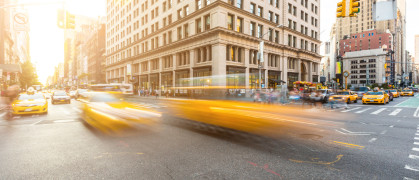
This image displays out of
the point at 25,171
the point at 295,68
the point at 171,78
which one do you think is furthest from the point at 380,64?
the point at 25,171

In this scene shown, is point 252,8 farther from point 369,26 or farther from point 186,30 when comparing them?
point 369,26

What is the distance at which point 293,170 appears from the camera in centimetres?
430

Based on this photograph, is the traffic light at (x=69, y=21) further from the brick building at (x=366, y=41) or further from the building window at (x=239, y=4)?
the brick building at (x=366, y=41)

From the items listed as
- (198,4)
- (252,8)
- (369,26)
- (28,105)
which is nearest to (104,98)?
(28,105)

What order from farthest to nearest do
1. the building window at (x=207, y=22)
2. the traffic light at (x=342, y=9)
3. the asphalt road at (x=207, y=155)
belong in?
the building window at (x=207, y=22)
the traffic light at (x=342, y=9)
the asphalt road at (x=207, y=155)

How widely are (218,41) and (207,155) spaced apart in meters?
25.9

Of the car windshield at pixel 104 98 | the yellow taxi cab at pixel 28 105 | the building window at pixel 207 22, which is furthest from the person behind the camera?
the building window at pixel 207 22

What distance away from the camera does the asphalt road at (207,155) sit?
165 inches

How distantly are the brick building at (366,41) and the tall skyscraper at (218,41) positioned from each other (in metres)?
107

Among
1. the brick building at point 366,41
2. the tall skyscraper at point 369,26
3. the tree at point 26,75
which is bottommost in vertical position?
the tree at point 26,75

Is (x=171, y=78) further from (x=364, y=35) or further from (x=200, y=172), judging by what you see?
(x=364, y=35)

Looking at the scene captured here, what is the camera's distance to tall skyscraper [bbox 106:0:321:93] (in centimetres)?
3091

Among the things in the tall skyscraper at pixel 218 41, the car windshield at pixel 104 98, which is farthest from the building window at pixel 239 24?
the car windshield at pixel 104 98

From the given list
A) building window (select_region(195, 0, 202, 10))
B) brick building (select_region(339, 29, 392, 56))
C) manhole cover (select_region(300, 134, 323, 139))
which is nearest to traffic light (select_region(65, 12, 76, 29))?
manhole cover (select_region(300, 134, 323, 139))
